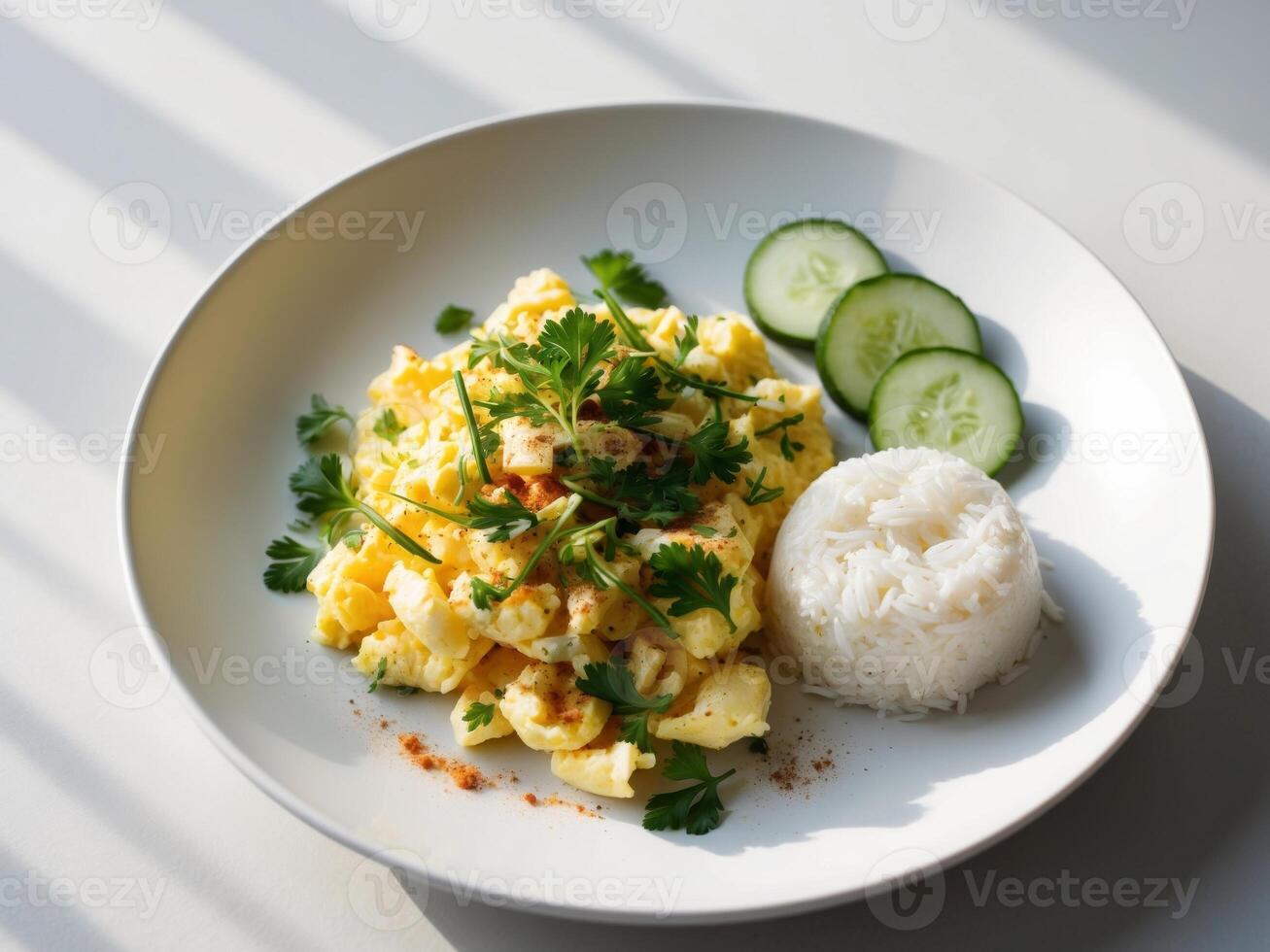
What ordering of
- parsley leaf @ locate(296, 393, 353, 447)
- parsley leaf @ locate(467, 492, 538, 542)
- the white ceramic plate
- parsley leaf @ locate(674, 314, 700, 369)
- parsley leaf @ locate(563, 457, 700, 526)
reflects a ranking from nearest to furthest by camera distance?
1. the white ceramic plate
2. parsley leaf @ locate(467, 492, 538, 542)
3. parsley leaf @ locate(563, 457, 700, 526)
4. parsley leaf @ locate(674, 314, 700, 369)
5. parsley leaf @ locate(296, 393, 353, 447)

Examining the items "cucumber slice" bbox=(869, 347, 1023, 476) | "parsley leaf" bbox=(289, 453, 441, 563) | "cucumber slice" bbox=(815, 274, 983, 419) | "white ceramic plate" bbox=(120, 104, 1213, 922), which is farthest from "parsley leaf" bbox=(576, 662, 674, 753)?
"cucumber slice" bbox=(815, 274, 983, 419)

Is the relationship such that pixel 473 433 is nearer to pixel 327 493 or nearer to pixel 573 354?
pixel 573 354

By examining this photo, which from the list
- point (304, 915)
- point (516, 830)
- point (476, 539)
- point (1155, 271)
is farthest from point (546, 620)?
point (1155, 271)

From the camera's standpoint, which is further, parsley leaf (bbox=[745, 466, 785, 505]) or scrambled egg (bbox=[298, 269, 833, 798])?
parsley leaf (bbox=[745, 466, 785, 505])

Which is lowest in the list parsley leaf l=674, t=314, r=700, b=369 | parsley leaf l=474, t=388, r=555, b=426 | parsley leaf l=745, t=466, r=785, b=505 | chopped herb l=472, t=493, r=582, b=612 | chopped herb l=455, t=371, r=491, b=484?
chopped herb l=472, t=493, r=582, b=612

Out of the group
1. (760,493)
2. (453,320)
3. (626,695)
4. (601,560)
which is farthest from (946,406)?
(453,320)

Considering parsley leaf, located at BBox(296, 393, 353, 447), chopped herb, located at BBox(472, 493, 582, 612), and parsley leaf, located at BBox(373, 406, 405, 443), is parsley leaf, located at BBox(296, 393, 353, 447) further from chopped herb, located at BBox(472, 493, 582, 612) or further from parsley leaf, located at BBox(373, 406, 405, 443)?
chopped herb, located at BBox(472, 493, 582, 612)

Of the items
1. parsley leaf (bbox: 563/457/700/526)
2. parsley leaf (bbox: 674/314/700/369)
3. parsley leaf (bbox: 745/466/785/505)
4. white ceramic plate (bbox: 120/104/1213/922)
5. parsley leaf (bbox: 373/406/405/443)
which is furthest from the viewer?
parsley leaf (bbox: 373/406/405/443)
